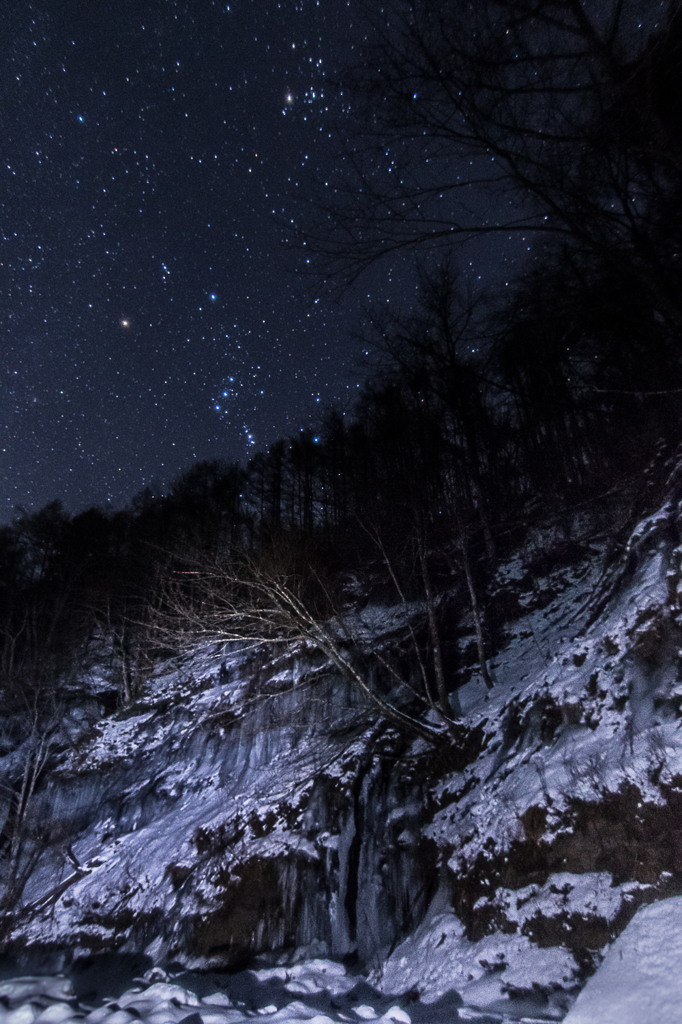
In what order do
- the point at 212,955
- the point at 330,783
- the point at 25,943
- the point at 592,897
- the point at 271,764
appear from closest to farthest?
the point at 592,897 < the point at 212,955 < the point at 330,783 < the point at 25,943 < the point at 271,764

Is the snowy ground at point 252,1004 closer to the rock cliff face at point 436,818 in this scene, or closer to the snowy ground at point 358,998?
the snowy ground at point 358,998

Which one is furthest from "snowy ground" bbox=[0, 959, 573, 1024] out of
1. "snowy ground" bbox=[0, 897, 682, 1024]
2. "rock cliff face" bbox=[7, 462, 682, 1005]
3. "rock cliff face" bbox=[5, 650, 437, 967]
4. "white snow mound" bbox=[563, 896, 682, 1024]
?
"white snow mound" bbox=[563, 896, 682, 1024]

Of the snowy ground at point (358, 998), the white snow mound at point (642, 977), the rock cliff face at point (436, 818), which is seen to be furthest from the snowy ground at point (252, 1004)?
the white snow mound at point (642, 977)

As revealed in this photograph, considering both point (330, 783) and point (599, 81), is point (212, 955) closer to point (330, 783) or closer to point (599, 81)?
point (330, 783)

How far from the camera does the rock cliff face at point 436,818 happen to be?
17.4 ft

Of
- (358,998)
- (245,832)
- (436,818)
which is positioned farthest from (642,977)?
(245,832)

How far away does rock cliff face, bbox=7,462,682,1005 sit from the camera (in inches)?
209

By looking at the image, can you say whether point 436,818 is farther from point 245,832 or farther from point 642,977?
point 642,977

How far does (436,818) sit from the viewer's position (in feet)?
26.0

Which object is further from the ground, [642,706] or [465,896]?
[642,706]

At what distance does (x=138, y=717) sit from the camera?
58.6 feet

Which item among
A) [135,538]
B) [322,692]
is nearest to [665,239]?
[322,692]

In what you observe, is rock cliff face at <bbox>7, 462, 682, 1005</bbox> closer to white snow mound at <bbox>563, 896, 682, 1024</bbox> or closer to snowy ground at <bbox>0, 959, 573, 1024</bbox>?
snowy ground at <bbox>0, 959, 573, 1024</bbox>

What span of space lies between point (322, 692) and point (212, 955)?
5.54 m
